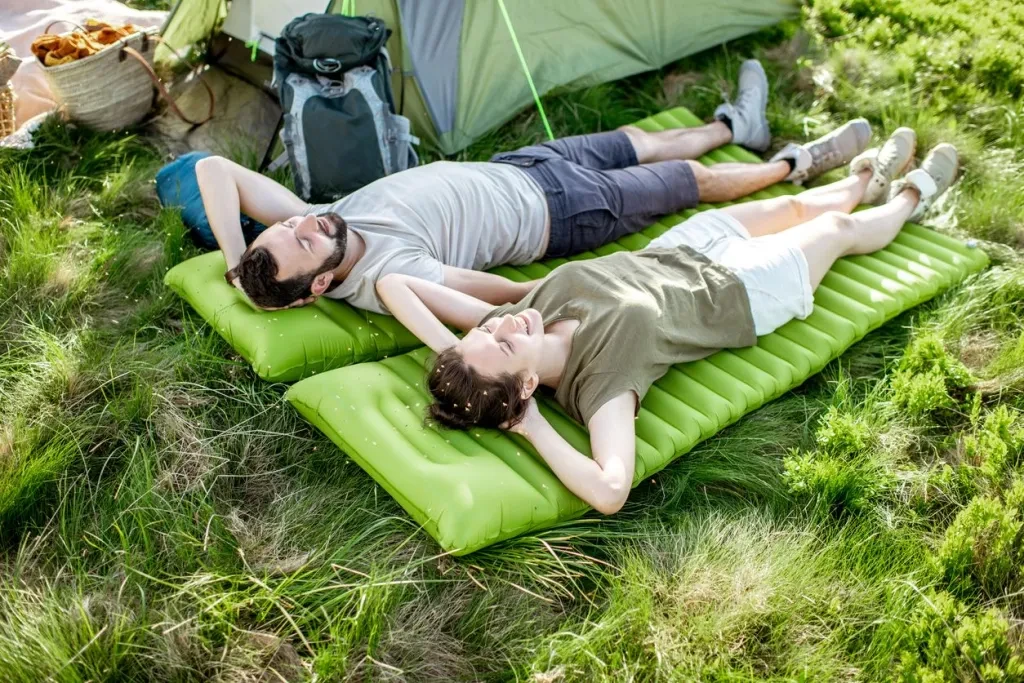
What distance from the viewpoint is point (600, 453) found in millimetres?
3070

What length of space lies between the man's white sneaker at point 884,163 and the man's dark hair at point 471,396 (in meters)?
2.47

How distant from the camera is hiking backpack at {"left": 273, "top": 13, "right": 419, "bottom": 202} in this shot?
425 cm

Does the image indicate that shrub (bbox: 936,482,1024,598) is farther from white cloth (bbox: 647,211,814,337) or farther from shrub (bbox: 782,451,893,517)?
white cloth (bbox: 647,211,814,337)

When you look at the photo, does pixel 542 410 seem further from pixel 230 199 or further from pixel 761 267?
pixel 230 199

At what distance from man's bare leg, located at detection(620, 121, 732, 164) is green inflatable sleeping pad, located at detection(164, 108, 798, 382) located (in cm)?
180

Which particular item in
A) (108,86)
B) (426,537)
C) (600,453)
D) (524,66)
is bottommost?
(426,537)

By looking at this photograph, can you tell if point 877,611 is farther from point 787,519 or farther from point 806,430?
point 806,430

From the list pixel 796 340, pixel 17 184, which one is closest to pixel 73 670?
pixel 17 184

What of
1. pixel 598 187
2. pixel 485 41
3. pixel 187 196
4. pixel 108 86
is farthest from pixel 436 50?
pixel 108 86

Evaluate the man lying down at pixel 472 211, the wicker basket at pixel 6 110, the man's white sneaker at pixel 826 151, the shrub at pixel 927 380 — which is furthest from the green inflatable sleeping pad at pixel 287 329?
the man's white sneaker at pixel 826 151

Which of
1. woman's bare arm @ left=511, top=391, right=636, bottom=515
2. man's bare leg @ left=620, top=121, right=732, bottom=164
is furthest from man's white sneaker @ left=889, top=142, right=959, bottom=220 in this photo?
woman's bare arm @ left=511, top=391, right=636, bottom=515

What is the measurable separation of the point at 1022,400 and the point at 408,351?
8.16ft

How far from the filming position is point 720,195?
4.70 meters

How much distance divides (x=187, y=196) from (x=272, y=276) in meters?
1.05
